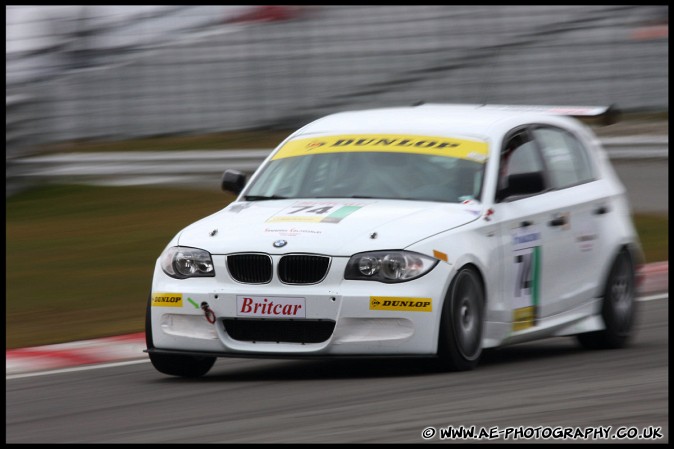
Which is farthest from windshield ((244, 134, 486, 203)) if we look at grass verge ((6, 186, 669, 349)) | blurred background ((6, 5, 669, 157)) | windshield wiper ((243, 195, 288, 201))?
blurred background ((6, 5, 669, 157))

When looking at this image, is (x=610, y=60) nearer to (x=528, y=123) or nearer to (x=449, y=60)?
(x=449, y=60)

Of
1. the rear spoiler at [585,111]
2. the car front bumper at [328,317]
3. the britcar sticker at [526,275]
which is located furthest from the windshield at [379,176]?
the rear spoiler at [585,111]

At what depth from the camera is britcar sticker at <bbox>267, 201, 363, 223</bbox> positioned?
7.94m

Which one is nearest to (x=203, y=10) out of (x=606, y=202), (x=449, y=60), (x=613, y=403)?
(x=449, y=60)

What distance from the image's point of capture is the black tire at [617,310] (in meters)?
9.41

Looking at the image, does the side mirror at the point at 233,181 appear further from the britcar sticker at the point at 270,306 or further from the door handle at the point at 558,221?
the door handle at the point at 558,221

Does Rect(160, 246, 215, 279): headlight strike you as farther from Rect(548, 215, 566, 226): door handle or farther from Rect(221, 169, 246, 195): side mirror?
Rect(548, 215, 566, 226): door handle

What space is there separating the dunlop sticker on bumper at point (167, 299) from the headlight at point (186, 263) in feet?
0.36

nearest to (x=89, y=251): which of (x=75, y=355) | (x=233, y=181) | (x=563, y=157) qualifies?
(x=75, y=355)

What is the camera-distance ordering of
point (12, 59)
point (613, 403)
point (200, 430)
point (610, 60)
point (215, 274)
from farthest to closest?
point (610, 60), point (12, 59), point (215, 274), point (613, 403), point (200, 430)

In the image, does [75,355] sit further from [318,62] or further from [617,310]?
[318,62]

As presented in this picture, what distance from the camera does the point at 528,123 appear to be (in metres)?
9.28

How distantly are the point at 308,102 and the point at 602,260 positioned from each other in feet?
55.4

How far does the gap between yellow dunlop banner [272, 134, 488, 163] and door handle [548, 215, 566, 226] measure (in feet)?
1.89
